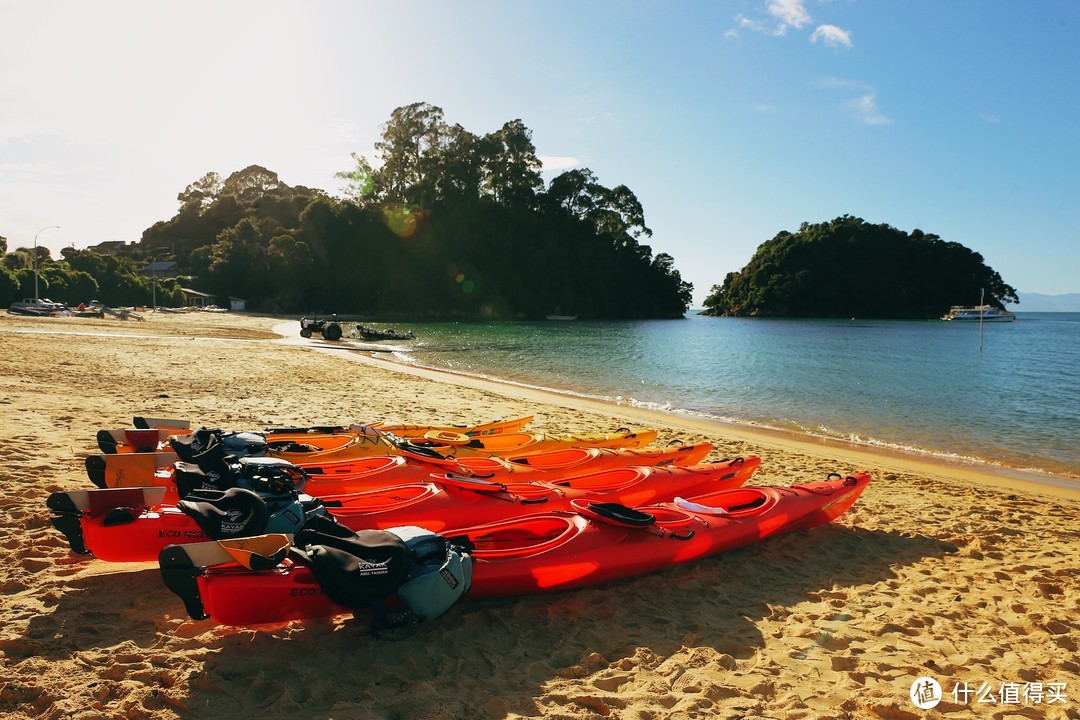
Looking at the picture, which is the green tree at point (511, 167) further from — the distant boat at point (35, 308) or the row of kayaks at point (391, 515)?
the row of kayaks at point (391, 515)

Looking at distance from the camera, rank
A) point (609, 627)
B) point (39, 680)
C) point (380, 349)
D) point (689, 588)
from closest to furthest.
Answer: point (39, 680)
point (609, 627)
point (689, 588)
point (380, 349)

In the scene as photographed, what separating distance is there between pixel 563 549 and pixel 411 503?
1.18 m

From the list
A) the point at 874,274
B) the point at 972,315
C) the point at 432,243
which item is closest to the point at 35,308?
the point at 432,243

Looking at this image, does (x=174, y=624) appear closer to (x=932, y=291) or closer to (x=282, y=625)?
(x=282, y=625)

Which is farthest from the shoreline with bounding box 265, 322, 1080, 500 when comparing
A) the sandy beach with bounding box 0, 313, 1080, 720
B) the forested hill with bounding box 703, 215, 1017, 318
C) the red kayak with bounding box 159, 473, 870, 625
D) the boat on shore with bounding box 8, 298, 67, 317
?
the forested hill with bounding box 703, 215, 1017, 318

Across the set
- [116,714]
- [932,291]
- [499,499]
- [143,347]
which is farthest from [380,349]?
[932,291]

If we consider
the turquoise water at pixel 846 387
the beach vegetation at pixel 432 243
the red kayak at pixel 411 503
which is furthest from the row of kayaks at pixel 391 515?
the beach vegetation at pixel 432 243

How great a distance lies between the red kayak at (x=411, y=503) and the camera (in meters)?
3.29

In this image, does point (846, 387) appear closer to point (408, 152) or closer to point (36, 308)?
point (36, 308)

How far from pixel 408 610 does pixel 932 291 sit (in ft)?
309

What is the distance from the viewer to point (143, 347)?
16.6 metres

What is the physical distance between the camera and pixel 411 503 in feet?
13.9

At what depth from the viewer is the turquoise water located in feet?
33.5

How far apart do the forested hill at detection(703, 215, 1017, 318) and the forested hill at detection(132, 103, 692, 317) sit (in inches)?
1083
